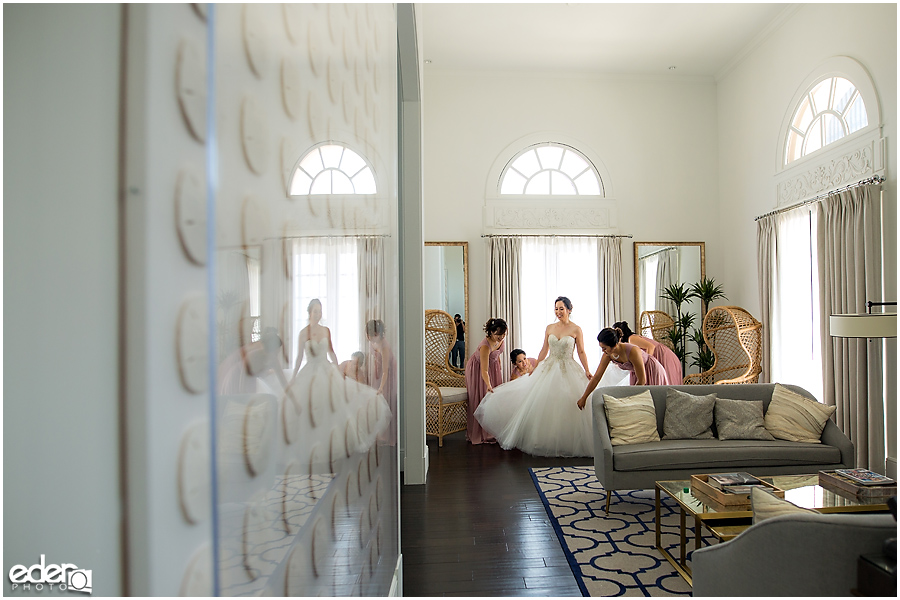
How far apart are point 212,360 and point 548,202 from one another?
6.97 metres

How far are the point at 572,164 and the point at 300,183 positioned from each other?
696 centimetres

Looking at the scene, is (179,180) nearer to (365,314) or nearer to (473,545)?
(365,314)

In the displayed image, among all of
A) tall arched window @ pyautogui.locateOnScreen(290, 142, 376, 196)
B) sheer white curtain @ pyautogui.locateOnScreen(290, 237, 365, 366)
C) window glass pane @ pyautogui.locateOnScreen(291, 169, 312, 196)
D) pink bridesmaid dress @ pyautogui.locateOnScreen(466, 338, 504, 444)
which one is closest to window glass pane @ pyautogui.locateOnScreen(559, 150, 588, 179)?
pink bridesmaid dress @ pyautogui.locateOnScreen(466, 338, 504, 444)

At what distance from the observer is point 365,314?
1427 mm

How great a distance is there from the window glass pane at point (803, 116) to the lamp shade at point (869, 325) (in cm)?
330

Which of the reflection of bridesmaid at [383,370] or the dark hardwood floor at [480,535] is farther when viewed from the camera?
the dark hardwood floor at [480,535]

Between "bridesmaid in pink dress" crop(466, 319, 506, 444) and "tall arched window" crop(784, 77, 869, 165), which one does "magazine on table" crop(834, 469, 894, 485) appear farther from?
"tall arched window" crop(784, 77, 869, 165)

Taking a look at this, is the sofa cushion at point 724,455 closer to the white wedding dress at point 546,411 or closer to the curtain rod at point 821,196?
the white wedding dress at point 546,411

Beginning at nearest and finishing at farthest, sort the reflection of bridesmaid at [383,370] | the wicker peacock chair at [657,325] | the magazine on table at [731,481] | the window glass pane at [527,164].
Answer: the reflection of bridesmaid at [383,370], the magazine on table at [731,481], the wicker peacock chair at [657,325], the window glass pane at [527,164]

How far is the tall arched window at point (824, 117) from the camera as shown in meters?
4.84

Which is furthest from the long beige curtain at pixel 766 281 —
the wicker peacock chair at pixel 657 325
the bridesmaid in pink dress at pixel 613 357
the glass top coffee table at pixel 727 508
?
the glass top coffee table at pixel 727 508

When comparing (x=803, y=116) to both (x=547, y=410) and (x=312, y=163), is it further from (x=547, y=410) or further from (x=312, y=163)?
(x=312, y=163)

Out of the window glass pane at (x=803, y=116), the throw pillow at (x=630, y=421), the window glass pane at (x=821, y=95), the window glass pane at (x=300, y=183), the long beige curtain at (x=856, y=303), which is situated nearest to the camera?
the window glass pane at (x=300, y=183)

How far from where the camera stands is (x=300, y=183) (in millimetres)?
846
